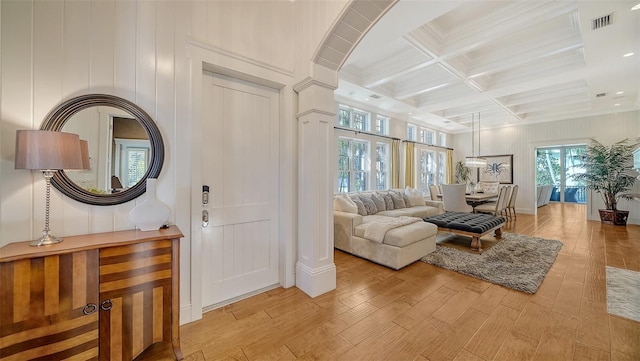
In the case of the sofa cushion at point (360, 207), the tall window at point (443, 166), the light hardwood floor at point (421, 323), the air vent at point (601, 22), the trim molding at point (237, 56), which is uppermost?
the air vent at point (601, 22)

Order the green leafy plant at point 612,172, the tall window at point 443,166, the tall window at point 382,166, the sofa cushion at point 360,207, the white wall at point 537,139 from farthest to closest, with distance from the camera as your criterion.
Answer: the tall window at point 443,166 → the tall window at point 382,166 → the white wall at point 537,139 → the green leafy plant at point 612,172 → the sofa cushion at point 360,207

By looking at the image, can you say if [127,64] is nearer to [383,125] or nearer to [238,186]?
[238,186]

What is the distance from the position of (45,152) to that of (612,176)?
9.81 m

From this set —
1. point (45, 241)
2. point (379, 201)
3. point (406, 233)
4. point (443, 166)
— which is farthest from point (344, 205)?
point (443, 166)

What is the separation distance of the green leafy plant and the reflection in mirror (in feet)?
30.6

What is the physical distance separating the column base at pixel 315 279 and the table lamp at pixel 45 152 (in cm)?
187

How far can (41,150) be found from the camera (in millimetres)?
1317

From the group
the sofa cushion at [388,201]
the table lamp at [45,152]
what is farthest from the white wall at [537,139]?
the table lamp at [45,152]

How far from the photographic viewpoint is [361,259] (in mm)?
3521

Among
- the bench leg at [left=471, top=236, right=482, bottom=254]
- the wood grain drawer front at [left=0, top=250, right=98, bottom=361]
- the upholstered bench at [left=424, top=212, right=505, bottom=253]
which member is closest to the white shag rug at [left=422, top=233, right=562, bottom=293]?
the bench leg at [left=471, top=236, right=482, bottom=254]

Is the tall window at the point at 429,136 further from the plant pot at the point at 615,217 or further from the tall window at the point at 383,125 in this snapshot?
the plant pot at the point at 615,217

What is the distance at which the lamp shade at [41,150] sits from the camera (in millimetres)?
1306

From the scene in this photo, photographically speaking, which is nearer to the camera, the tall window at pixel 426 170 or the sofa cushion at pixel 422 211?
the sofa cushion at pixel 422 211

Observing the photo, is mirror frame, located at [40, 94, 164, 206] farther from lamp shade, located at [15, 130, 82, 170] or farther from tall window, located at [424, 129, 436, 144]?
tall window, located at [424, 129, 436, 144]
